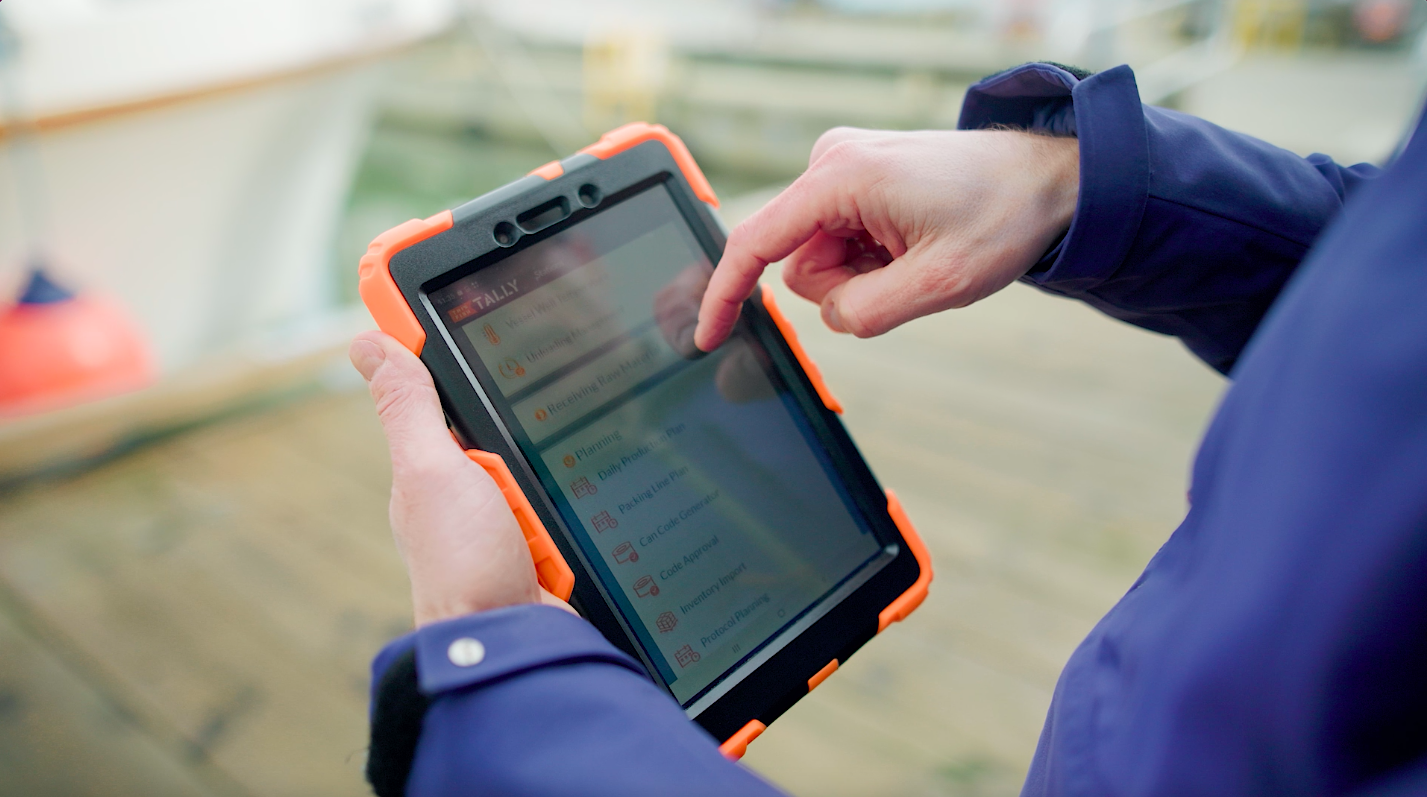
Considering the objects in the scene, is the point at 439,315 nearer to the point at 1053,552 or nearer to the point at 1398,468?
the point at 1398,468

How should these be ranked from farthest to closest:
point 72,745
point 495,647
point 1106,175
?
1. point 72,745
2. point 1106,175
3. point 495,647

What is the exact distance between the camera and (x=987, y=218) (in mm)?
479

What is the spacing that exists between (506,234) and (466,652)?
0.90 feet

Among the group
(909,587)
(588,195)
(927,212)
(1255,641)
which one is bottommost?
(909,587)

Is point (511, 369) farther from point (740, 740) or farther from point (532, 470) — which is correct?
point (740, 740)

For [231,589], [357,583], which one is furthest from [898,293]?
[231,589]

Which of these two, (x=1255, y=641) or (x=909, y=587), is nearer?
(x=1255, y=641)

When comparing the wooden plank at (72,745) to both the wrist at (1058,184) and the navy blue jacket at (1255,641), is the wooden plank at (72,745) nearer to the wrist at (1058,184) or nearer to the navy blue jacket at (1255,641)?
the navy blue jacket at (1255,641)

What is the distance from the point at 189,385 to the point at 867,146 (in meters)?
1.45

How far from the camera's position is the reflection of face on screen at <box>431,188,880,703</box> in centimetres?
51

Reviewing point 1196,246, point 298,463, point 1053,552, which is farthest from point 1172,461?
point 298,463

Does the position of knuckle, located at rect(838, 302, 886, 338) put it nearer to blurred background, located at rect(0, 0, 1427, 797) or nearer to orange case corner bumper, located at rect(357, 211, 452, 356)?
orange case corner bumper, located at rect(357, 211, 452, 356)

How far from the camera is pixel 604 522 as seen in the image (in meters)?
0.51

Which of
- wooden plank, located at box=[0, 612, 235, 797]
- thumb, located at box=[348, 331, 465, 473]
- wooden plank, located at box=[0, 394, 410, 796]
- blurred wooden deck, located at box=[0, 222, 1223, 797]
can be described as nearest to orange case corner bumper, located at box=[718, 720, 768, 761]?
thumb, located at box=[348, 331, 465, 473]
